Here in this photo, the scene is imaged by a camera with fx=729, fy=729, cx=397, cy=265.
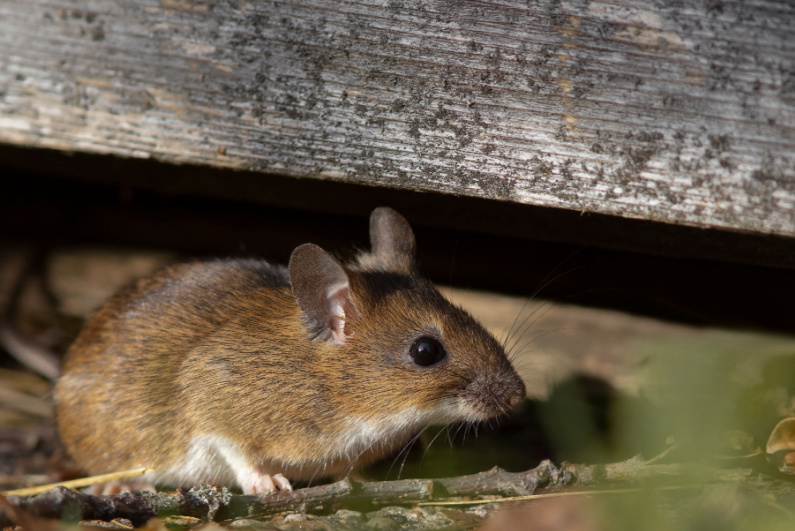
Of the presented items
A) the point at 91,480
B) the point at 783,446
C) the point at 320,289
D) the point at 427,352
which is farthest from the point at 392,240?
the point at 783,446

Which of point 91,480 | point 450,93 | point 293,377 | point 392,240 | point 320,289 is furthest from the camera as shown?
point 392,240

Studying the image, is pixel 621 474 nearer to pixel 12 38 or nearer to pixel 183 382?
pixel 183 382

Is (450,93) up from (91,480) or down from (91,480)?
up

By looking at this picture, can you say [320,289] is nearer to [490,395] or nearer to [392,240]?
[392,240]

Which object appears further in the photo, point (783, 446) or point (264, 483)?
point (264, 483)

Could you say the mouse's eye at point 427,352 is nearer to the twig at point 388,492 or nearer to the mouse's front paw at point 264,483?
the twig at point 388,492

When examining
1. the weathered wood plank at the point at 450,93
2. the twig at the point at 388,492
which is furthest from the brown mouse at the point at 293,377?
the weathered wood plank at the point at 450,93

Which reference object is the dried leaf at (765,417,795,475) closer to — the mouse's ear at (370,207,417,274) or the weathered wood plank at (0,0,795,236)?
the weathered wood plank at (0,0,795,236)
